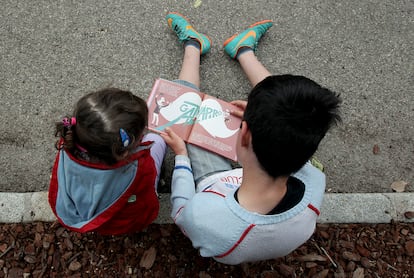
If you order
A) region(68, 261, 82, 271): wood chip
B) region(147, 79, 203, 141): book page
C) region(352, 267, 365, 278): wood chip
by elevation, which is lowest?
region(68, 261, 82, 271): wood chip

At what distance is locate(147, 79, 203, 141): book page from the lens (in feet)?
6.92

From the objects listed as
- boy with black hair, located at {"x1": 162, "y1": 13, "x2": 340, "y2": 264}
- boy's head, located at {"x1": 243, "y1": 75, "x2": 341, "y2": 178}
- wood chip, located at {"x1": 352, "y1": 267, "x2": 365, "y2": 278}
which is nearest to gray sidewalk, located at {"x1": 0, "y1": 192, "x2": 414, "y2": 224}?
wood chip, located at {"x1": 352, "y1": 267, "x2": 365, "y2": 278}

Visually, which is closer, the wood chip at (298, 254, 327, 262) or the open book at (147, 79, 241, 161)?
the wood chip at (298, 254, 327, 262)

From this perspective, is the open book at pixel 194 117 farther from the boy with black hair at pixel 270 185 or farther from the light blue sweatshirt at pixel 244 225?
the light blue sweatshirt at pixel 244 225

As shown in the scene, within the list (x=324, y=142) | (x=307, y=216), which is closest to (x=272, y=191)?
(x=307, y=216)

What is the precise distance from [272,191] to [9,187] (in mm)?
1707

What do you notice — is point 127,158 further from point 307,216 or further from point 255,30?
point 255,30

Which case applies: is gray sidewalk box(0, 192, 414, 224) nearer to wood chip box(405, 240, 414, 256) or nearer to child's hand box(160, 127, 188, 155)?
wood chip box(405, 240, 414, 256)

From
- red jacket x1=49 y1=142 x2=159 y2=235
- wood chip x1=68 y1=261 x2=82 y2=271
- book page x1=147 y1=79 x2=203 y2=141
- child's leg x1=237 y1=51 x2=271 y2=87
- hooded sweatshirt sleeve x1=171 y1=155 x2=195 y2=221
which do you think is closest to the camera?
red jacket x1=49 y1=142 x2=159 y2=235

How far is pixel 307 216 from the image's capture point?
1354 mm

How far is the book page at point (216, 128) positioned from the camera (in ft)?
6.84

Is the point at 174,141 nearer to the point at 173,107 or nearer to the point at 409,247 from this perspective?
the point at 173,107

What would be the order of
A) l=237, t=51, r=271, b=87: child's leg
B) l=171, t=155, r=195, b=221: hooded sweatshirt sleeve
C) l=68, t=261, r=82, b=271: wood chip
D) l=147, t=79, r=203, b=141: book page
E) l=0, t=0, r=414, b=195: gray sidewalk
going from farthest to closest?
l=237, t=51, r=271, b=87: child's leg, l=0, t=0, r=414, b=195: gray sidewalk, l=147, t=79, r=203, b=141: book page, l=68, t=261, r=82, b=271: wood chip, l=171, t=155, r=195, b=221: hooded sweatshirt sleeve

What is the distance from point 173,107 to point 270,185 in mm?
1042
